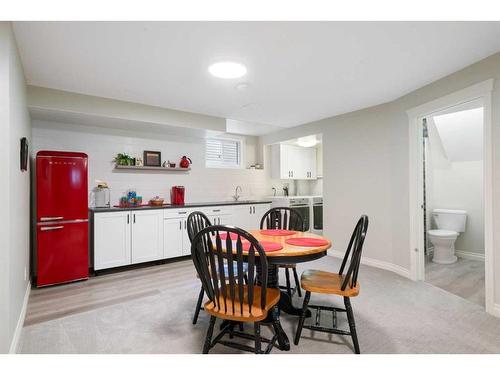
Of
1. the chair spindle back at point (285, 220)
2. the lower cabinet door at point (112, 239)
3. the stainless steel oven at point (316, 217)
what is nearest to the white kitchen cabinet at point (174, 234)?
the lower cabinet door at point (112, 239)

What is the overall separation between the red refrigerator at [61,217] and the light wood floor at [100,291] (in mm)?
210

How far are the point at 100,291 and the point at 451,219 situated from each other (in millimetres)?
5021

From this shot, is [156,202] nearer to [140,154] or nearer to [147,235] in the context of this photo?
[147,235]

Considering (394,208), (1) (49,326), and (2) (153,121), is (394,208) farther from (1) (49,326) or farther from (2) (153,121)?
(1) (49,326)

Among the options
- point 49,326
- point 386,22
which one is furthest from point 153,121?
point 386,22

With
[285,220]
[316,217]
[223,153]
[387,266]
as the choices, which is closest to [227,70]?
[285,220]

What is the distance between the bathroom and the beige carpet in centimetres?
127

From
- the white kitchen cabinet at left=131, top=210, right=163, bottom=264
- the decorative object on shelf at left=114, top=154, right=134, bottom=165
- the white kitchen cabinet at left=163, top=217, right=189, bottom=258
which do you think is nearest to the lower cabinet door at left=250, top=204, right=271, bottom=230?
the white kitchen cabinet at left=163, top=217, right=189, bottom=258

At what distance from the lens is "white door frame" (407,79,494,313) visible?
252 centimetres

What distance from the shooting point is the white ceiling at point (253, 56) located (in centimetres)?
203

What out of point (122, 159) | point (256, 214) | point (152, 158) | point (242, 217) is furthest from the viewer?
point (256, 214)

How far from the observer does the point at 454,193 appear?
4.52 metres

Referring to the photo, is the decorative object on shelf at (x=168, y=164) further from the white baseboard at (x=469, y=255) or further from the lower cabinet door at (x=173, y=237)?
the white baseboard at (x=469, y=255)

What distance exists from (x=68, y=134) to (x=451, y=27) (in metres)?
4.47
